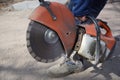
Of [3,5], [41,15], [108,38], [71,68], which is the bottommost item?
[3,5]

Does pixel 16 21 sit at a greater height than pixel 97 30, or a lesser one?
lesser

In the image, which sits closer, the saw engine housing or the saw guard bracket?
the saw guard bracket

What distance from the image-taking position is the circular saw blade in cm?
276

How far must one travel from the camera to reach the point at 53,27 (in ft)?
8.95

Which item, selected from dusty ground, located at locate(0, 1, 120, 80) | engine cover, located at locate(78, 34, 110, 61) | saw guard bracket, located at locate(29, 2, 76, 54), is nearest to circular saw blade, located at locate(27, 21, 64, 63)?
saw guard bracket, located at locate(29, 2, 76, 54)

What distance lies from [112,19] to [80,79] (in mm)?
2231

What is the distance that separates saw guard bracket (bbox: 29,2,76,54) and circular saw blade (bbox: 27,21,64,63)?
0.07 meters

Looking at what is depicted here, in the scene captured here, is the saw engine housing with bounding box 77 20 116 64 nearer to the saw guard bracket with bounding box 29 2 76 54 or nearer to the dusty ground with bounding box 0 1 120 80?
the saw guard bracket with bounding box 29 2 76 54

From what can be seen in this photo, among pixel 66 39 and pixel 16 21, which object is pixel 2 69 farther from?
pixel 16 21

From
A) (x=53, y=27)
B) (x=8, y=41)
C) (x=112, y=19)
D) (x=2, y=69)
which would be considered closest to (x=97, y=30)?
(x=53, y=27)

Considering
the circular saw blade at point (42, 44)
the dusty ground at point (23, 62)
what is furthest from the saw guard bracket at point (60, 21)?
the dusty ground at point (23, 62)

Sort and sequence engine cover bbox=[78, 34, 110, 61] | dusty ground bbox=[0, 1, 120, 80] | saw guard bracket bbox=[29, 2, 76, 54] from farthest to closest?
dusty ground bbox=[0, 1, 120, 80] → engine cover bbox=[78, 34, 110, 61] → saw guard bracket bbox=[29, 2, 76, 54]

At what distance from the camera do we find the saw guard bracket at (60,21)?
271 centimetres

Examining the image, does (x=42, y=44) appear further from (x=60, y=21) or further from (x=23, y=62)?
(x=23, y=62)
